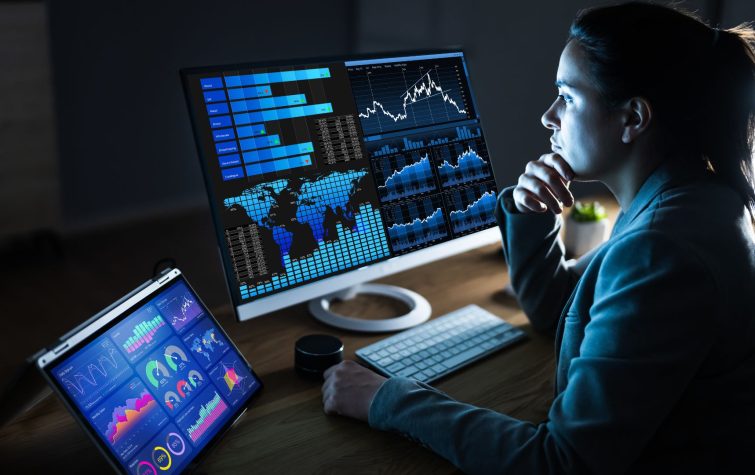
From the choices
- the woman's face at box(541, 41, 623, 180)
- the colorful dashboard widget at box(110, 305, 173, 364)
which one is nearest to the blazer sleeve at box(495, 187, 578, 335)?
the woman's face at box(541, 41, 623, 180)

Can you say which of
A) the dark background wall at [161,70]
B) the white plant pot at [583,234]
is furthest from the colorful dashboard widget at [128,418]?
the dark background wall at [161,70]

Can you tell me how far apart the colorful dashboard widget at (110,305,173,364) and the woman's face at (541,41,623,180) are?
26.7 inches

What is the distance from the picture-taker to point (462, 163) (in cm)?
155

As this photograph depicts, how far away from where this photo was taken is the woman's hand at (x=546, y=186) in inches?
49.1

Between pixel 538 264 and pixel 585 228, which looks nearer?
pixel 538 264

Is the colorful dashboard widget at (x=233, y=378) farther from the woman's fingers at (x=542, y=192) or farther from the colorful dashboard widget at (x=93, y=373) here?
the woman's fingers at (x=542, y=192)

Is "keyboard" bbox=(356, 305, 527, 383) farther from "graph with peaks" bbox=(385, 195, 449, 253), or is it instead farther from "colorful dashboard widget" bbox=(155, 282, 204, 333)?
"colorful dashboard widget" bbox=(155, 282, 204, 333)

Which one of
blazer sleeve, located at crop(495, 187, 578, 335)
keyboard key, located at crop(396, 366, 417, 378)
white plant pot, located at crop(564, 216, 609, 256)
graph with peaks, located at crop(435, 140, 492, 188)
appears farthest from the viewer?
white plant pot, located at crop(564, 216, 609, 256)

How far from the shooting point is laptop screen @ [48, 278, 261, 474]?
88 centimetres

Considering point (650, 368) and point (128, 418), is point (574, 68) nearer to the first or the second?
point (650, 368)

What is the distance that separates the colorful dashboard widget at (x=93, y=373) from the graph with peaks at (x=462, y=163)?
81 cm

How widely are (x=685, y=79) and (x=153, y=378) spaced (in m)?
0.85

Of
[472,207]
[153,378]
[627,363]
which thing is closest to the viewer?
[627,363]

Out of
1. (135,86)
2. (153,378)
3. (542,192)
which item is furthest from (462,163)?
(135,86)
